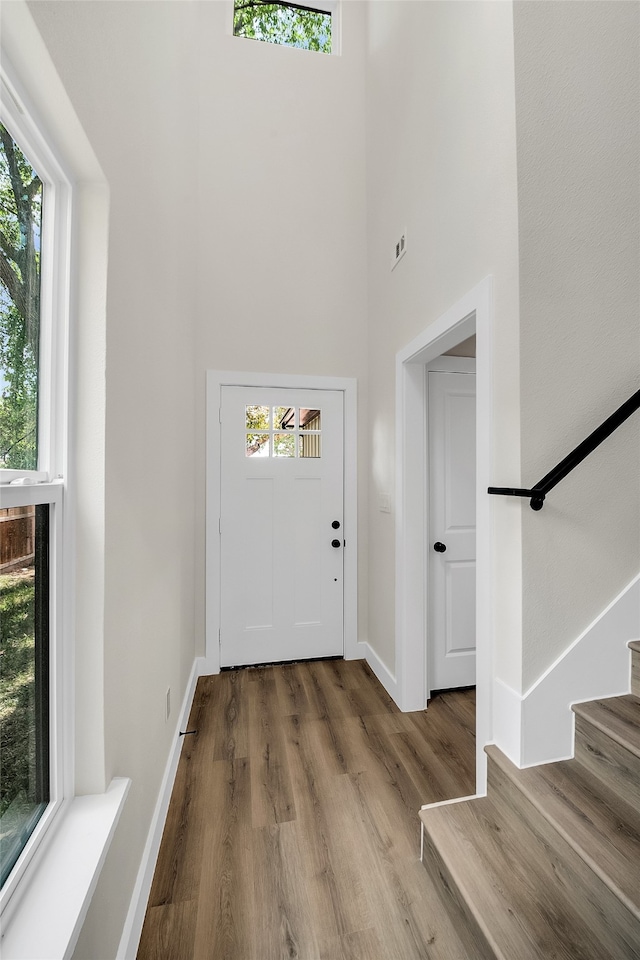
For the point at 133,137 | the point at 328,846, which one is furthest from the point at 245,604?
the point at 133,137

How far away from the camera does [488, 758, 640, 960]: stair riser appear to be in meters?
0.99

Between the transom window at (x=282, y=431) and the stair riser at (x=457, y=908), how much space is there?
2.15 meters

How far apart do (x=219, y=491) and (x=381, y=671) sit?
1584 millimetres

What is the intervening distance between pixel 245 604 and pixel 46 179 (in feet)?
8.14

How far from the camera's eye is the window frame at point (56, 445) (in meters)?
0.88

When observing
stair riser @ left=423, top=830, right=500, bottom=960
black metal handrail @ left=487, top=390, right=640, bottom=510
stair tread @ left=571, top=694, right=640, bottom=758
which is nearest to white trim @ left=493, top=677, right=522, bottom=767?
stair tread @ left=571, top=694, right=640, bottom=758

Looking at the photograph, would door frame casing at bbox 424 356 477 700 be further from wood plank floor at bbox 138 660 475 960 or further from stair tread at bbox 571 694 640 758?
stair tread at bbox 571 694 640 758

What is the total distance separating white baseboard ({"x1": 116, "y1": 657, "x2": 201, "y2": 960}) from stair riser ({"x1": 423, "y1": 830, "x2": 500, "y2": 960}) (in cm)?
90

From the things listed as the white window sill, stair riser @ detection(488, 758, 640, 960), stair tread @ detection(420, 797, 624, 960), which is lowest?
stair tread @ detection(420, 797, 624, 960)

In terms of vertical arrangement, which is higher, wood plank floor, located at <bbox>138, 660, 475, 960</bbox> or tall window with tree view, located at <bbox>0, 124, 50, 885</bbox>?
tall window with tree view, located at <bbox>0, 124, 50, 885</bbox>

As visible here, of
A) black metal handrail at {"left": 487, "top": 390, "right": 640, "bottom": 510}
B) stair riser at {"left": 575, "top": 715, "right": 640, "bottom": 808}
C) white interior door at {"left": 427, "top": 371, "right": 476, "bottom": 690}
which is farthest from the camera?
white interior door at {"left": 427, "top": 371, "right": 476, "bottom": 690}

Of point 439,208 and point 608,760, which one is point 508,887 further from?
point 439,208

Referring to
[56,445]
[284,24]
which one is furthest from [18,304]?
[284,24]

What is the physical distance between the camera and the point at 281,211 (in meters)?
2.97
